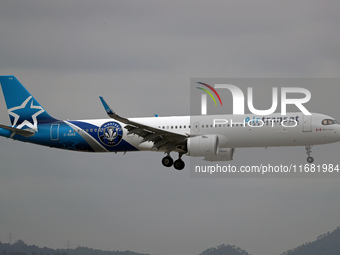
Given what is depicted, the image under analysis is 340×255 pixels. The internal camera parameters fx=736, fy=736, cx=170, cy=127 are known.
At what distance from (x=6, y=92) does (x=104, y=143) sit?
1285 centimetres

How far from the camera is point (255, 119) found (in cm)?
5881

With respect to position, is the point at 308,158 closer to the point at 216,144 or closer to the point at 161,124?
the point at 216,144

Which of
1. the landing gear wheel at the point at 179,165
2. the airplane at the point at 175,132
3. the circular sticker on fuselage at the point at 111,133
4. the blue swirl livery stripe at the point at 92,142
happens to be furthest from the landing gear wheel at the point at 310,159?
the blue swirl livery stripe at the point at 92,142

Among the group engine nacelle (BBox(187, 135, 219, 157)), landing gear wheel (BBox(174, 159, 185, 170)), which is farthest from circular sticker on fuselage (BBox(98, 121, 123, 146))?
engine nacelle (BBox(187, 135, 219, 157))

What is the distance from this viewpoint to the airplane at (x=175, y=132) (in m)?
58.4

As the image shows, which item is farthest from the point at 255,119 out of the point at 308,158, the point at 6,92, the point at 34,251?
the point at 34,251

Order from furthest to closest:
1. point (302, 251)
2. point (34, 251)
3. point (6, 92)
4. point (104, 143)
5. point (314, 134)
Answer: point (302, 251) < point (34, 251) < point (6, 92) < point (104, 143) < point (314, 134)

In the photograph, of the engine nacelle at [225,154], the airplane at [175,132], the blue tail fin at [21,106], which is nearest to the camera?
the airplane at [175,132]

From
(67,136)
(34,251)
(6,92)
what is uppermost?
(6,92)

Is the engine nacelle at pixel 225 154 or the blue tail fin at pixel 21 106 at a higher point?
the blue tail fin at pixel 21 106

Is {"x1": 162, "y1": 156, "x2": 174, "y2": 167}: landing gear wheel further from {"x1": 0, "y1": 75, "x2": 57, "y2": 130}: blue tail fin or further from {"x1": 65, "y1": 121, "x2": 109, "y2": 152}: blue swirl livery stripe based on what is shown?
{"x1": 0, "y1": 75, "x2": 57, "y2": 130}: blue tail fin

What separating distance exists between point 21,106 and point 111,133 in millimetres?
11023

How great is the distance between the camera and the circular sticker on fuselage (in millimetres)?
62000

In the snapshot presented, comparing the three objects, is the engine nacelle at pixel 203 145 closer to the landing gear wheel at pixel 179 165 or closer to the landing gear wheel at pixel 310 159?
the landing gear wheel at pixel 179 165
